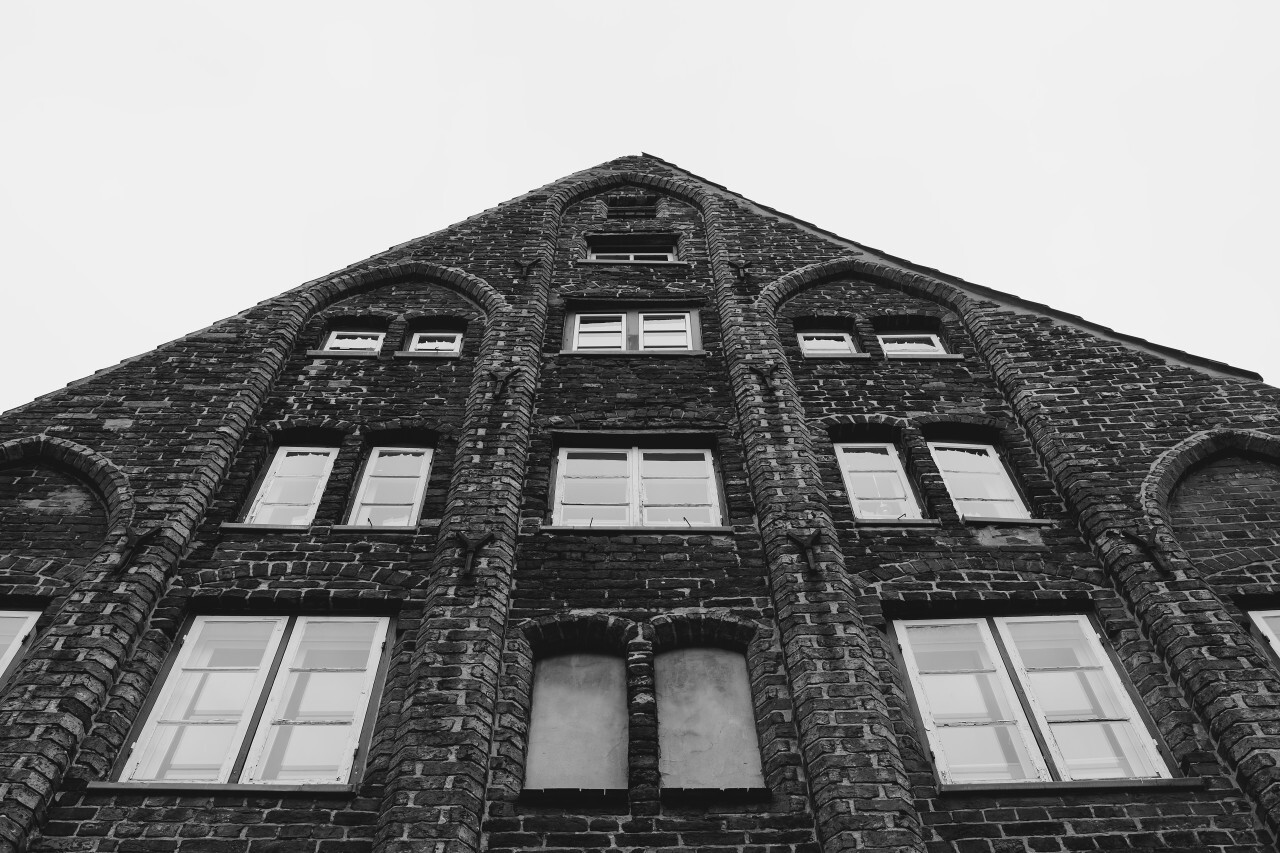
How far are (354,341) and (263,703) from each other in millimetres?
6498

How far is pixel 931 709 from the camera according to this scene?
25.8ft

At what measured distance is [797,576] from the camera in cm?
870

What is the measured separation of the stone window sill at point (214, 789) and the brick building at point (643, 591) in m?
0.02

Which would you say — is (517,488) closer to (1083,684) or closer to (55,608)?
(55,608)

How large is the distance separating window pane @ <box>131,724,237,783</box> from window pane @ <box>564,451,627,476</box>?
14.1 feet

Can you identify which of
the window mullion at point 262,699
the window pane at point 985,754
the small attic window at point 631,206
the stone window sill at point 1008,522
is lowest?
the window pane at point 985,754

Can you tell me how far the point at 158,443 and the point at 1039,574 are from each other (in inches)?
347

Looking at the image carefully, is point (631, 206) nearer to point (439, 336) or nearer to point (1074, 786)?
point (439, 336)

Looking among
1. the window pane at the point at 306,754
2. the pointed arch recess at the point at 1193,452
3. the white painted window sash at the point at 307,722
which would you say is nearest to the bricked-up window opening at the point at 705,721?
the white painted window sash at the point at 307,722

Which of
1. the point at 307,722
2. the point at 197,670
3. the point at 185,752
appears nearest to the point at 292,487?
the point at 197,670

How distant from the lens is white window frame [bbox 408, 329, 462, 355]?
42.7ft

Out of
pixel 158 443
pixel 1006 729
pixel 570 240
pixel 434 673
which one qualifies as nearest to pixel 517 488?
pixel 434 673

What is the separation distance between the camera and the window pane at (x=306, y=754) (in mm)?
7344

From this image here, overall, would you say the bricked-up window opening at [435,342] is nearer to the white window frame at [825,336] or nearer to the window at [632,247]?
the window at [632,247]
